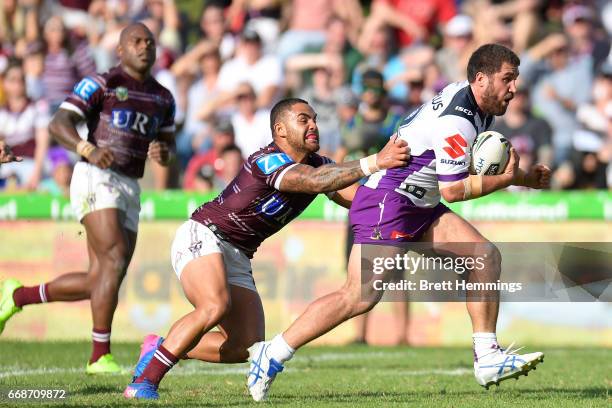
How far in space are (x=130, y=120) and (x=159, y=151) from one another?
457 millimetres

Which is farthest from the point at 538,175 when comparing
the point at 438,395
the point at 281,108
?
the point at 281,108

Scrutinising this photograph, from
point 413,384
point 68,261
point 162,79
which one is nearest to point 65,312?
point 68,261

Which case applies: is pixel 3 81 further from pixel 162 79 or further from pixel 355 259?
pixel 355 259

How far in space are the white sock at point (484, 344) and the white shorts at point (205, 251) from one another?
1665mm

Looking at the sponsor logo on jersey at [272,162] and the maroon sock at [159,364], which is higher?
the sponsor logo on jersey at [272,162]

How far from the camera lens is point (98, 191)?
413 inches

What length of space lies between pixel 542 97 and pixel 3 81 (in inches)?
325

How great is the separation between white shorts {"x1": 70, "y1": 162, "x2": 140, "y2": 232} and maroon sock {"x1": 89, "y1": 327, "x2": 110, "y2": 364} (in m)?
1.01

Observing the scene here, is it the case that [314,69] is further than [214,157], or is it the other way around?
[314,69]

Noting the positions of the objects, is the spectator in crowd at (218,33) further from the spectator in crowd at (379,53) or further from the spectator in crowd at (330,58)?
the spectator in crowd at (379,53)

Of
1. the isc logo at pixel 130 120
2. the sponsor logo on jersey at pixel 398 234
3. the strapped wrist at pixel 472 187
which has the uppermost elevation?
the isc logo at pixel 130 120

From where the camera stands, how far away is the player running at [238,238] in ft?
26.3

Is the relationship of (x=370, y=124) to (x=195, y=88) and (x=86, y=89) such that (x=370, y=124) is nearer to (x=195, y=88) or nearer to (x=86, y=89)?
(x=86, y=89)

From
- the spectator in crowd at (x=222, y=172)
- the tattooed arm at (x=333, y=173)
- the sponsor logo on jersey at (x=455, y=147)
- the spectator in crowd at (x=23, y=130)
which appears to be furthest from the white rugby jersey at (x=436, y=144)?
the spectator in crowd at (x=23, y=130)
